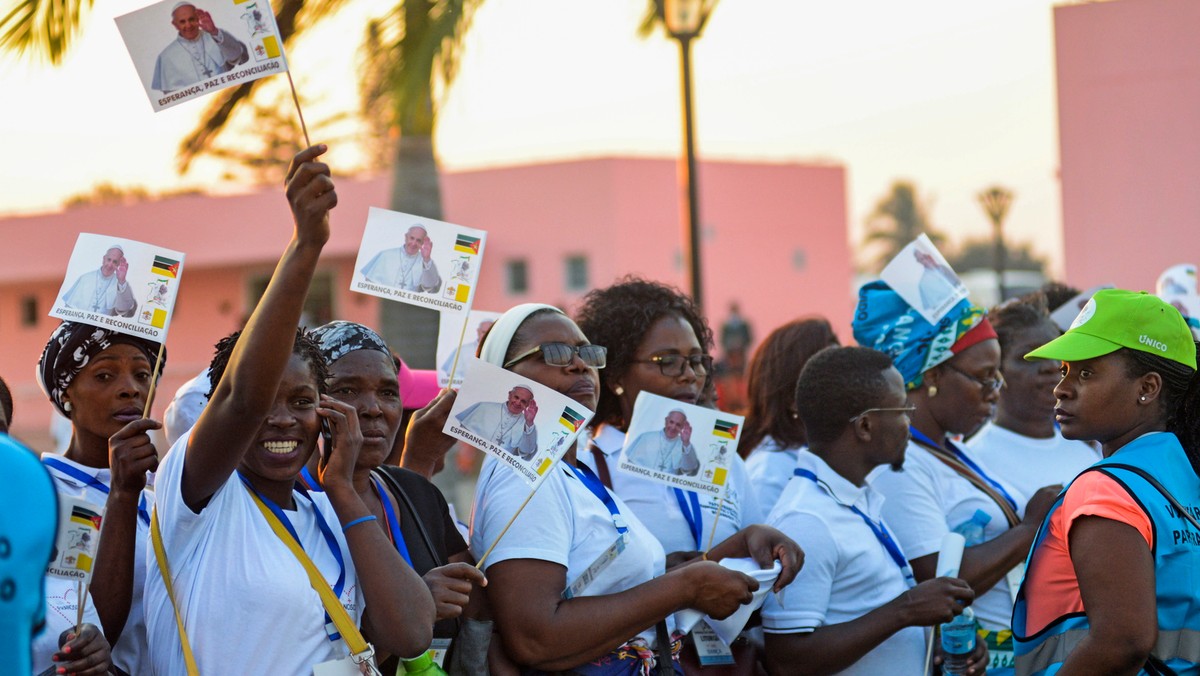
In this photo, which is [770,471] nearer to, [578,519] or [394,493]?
[578,519]

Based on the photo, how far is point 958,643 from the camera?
15.2 ft

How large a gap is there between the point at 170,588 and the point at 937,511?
2.86 m

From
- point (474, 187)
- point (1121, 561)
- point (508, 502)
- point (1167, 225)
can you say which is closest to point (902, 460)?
point (1121, 561)

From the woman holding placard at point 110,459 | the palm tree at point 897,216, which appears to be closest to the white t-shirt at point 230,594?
the woman holding placard at point 110,459

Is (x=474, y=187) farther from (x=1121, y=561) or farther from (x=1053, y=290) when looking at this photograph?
(x=1121, y=561)

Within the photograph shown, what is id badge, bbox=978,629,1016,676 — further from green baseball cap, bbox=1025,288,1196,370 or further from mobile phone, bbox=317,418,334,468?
mobile phone, bbox=317,418,334,468

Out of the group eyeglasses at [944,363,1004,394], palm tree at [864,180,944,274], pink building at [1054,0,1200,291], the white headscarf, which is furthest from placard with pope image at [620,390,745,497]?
palm tree at [864,180,944,274]

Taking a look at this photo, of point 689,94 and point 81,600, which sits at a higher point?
point 689,94

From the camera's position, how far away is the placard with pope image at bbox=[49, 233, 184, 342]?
381 cm

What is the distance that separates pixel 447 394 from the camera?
4418 mm

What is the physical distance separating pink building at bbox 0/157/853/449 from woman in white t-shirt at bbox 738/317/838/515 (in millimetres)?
22972

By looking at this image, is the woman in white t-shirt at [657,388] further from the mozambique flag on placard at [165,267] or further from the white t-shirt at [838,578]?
the mozambique flag on placard at [165,267]

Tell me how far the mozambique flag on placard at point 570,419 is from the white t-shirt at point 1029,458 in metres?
2.44

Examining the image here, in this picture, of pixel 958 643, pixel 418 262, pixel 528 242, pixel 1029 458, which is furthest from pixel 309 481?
pixel 528 242
